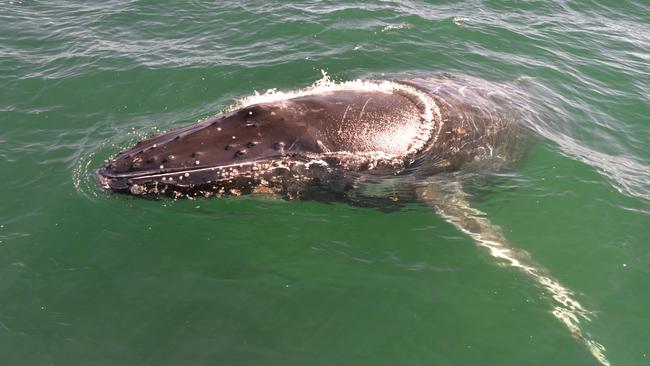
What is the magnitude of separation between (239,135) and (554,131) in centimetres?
893

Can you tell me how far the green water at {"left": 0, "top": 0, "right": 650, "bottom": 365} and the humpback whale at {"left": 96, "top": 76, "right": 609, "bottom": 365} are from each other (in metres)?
0.39

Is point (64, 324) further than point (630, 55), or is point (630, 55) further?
point (630, 55)

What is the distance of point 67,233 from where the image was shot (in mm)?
9680

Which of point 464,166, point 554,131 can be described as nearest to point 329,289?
point 464,166

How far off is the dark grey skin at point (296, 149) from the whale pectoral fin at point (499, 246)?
44 centimetres

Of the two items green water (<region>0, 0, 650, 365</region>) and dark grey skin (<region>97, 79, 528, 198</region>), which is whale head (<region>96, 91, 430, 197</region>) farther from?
green water (<region>0, 0, 650, 365</region>)

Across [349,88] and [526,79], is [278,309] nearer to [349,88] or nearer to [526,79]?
[349,88]

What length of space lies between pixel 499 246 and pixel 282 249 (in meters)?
4.17

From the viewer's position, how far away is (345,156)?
902cm

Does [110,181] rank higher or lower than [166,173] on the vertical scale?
lower

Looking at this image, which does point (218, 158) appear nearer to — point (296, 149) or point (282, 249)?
point (296, 149)

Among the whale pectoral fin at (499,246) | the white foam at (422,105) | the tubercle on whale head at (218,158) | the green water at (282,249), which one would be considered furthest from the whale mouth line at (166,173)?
the whale pectoral fin at (499,246)

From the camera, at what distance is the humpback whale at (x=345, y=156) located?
8.44 meters

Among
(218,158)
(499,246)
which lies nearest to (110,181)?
(218,158)
